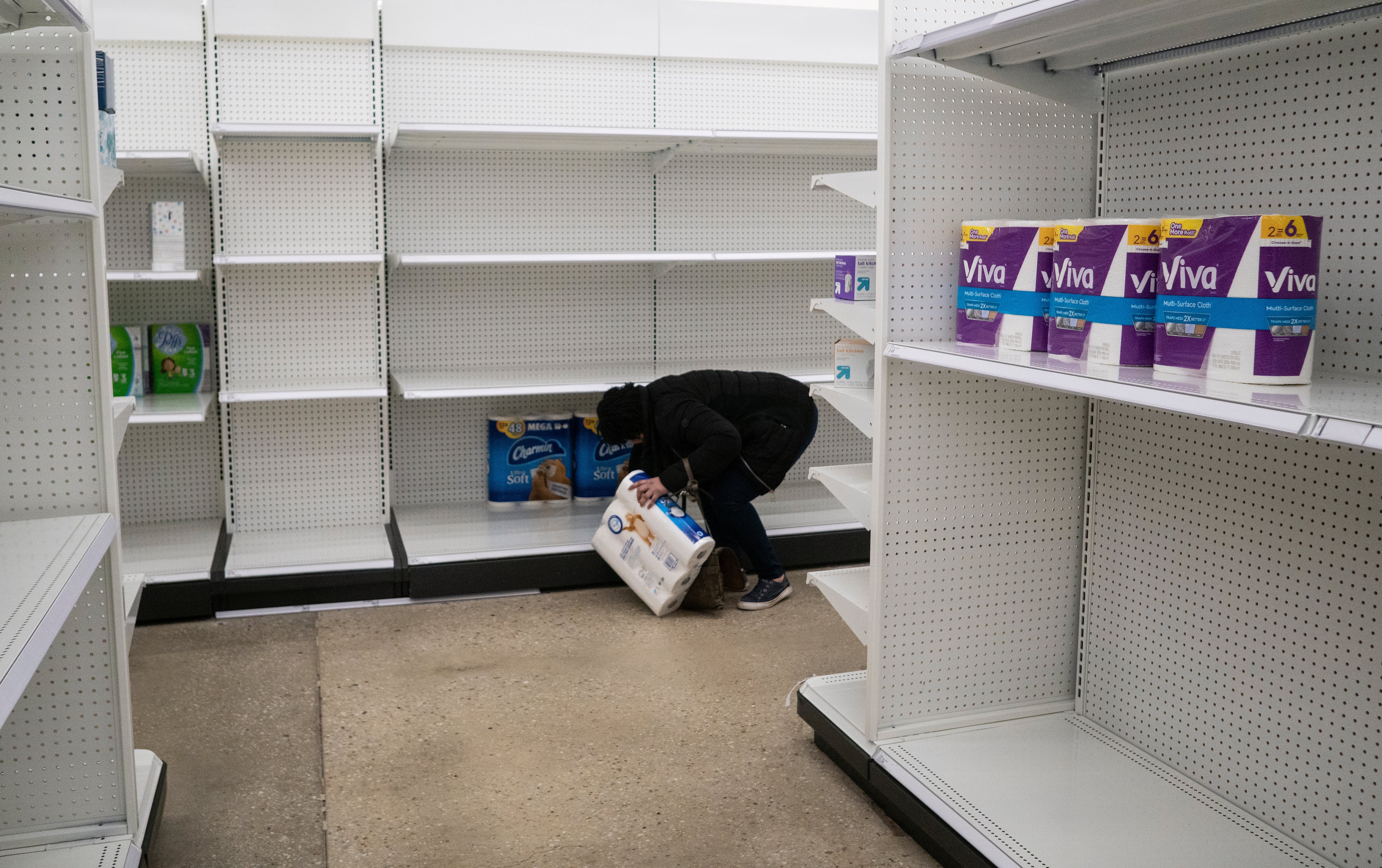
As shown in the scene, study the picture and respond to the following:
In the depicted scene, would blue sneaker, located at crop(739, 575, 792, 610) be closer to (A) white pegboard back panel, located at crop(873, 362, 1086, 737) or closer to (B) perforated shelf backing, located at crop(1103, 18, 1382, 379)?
(A) white pegboard back panel, located at crop(873, 362, 1086, 737)

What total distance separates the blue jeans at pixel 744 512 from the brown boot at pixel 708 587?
21cm

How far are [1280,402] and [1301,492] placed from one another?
2.52ft

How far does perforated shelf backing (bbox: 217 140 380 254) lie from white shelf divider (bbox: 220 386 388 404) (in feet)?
1.90

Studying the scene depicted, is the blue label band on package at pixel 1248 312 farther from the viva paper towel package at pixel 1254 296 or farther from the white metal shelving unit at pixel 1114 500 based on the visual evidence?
the white metal shelving unit at pixel 1114 500

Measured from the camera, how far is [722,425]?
14.0 ft

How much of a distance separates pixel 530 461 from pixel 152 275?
1766 mm

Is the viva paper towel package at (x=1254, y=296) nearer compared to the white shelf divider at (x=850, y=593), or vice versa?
the viva paper towel package at (x=1254, y=296)

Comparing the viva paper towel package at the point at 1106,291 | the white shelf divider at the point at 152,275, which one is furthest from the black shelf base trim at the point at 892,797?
the white shelf divider at the point at 152,275

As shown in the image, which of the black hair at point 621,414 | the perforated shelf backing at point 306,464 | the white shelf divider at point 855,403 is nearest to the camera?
the white shelf divider at point 855,403

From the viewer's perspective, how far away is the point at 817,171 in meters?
5.60

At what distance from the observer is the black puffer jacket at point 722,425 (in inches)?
169

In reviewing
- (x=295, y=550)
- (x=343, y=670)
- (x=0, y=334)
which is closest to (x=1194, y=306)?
(x=0, y=334)

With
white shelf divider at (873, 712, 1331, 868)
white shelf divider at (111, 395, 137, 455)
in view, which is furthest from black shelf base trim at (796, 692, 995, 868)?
white shelf divider at (111, 395, 137, 455)

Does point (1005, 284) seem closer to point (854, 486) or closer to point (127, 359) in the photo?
point (854, 486)
